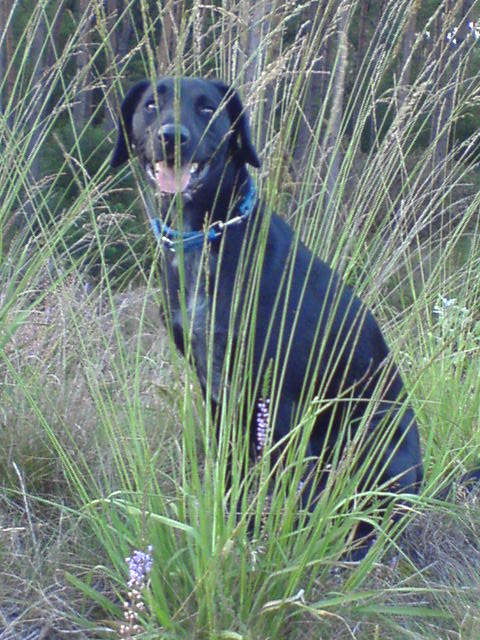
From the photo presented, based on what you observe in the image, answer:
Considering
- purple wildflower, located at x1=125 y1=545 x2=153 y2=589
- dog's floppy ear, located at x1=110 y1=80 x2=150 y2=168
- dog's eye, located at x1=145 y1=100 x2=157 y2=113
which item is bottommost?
purple wildflower, located at x1=125 y1=545 x2=153 y2=589

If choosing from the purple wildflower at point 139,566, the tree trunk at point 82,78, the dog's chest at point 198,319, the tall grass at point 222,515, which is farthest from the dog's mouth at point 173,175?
the purple wildflower at point 139,566

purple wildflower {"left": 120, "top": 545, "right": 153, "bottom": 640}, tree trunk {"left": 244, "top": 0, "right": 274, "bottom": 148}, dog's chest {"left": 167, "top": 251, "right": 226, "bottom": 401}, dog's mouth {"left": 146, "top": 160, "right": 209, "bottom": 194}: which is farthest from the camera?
dog's chest {"left": 167, "top": 251, "right": 226, "bottom": 401}

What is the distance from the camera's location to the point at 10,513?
2.39 metres

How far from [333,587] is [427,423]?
121cm

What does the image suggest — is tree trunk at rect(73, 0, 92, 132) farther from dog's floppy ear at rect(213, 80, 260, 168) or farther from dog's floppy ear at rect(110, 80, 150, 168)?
dog's floppy ear at rect(213, 80, 260, 168)

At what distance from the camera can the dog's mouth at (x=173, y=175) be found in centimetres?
199

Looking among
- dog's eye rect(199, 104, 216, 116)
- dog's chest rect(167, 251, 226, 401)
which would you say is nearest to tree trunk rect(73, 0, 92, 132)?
dog's eye rect(199, 104, 216, 116)

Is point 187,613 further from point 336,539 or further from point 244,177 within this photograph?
point 244,177

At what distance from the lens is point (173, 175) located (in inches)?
86.7

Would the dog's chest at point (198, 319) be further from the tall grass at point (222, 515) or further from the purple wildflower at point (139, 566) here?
the purple wildflower at point (139, 566)

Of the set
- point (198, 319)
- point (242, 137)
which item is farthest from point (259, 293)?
point (242, 137)

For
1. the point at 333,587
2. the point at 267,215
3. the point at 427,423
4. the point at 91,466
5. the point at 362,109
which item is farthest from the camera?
the point at 427,423

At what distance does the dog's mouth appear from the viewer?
1.99m

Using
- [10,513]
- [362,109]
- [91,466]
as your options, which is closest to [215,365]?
[91,466]
